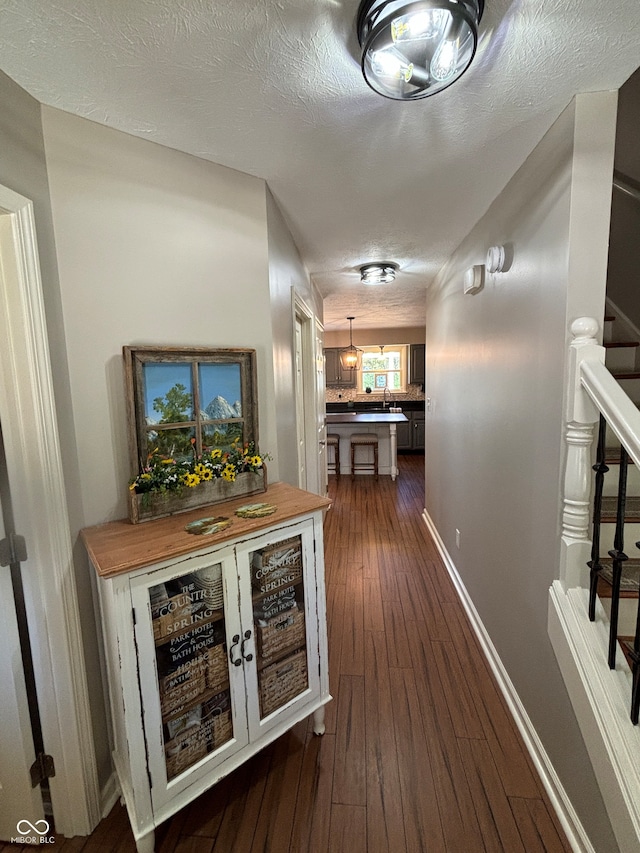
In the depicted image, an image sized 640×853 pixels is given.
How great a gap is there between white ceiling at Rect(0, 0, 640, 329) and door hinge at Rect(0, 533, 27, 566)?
138cm

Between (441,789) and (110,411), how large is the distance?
6.26ft

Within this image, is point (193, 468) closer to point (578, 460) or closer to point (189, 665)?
point (189, 665)

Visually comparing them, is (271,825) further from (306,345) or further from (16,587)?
(306,345)

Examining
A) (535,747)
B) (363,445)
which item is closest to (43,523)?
(535,747)

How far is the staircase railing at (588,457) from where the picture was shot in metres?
1.01

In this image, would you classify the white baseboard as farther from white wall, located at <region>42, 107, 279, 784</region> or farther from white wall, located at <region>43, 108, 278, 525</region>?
white wall, located at <region>43, 108, 278, 525</region>

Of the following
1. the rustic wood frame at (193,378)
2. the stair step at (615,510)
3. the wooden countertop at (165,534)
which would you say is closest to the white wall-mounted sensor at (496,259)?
the stair step at (615,510)

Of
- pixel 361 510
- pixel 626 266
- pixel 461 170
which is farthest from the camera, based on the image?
pixel 361 510

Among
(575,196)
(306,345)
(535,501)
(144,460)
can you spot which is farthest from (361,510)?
(575,196)

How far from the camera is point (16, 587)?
3.99ft

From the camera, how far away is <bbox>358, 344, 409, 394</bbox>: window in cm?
797

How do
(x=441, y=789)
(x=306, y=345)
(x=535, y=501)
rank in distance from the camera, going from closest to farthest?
(x=441, y=789)
(x=535, y=501)
(x=306, y=345)

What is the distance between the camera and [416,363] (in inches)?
297

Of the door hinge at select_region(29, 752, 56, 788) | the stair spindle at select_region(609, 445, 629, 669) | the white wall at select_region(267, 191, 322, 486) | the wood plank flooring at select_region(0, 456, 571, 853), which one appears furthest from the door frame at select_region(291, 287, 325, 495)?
the stair spindle at select_region(609, 445, 629, 669)
